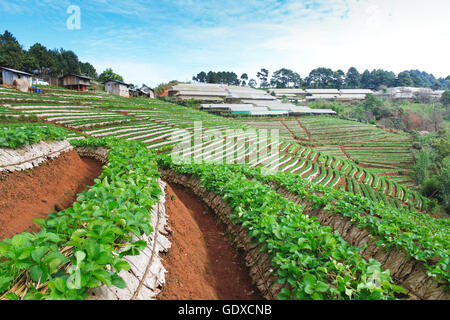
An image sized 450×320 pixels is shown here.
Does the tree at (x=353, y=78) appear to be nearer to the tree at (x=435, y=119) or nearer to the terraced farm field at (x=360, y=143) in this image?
the tree at (x=435, y=119)

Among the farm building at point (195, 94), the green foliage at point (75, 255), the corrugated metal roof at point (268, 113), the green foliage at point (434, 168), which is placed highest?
the farm building at point (195, 94)

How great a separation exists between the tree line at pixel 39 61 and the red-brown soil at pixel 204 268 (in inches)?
2578

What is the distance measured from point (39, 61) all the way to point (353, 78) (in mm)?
158235

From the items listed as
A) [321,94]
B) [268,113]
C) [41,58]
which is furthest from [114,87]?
[321,94]

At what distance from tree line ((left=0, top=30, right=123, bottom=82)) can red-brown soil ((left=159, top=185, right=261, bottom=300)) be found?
215 ft

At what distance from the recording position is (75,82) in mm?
53219

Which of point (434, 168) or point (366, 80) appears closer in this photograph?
point (434, 168)

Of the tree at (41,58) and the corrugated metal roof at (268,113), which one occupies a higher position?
the tree at (41,58)

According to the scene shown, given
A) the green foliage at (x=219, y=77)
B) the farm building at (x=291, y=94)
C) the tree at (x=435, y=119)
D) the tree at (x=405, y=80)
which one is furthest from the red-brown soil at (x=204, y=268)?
the tree at (x=405, y=80)

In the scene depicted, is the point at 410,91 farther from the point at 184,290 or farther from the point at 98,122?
the point at 184,290

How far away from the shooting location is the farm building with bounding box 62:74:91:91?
53094 mm

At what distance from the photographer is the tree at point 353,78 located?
460ft

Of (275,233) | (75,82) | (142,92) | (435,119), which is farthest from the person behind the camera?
(142,92)

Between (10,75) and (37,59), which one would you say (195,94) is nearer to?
(37,59)
